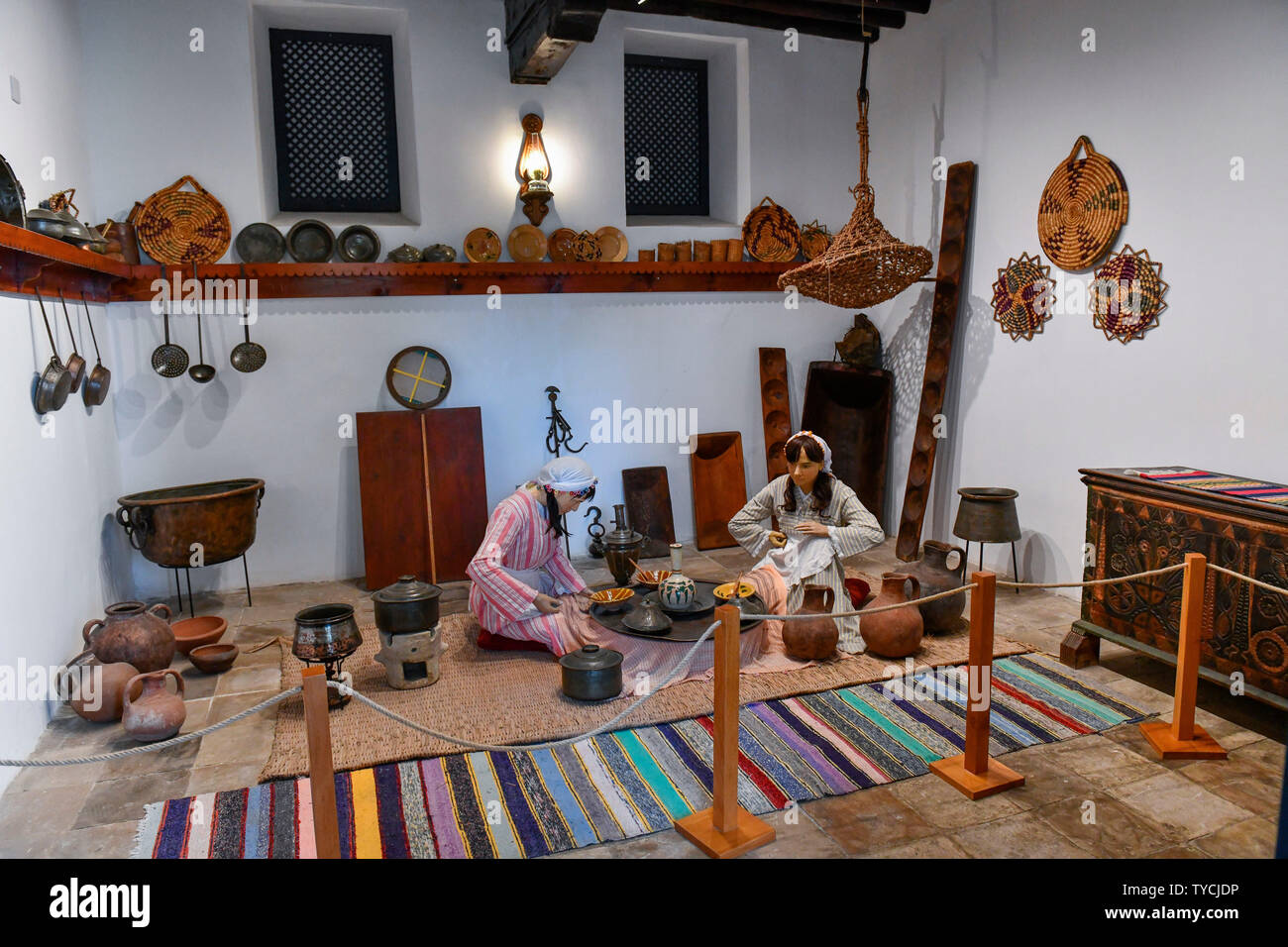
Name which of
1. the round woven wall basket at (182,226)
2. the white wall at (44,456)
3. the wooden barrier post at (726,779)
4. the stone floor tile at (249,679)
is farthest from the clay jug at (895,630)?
the round woven wall basket at (182,226)

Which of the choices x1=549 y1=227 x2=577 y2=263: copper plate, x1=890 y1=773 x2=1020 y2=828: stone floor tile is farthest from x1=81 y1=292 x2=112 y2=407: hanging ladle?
x1=890 y1=773 x2=1020 y2=828: stone floor tile

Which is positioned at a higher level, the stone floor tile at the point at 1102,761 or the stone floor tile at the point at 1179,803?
the stone floor tile at the point at 1102,761

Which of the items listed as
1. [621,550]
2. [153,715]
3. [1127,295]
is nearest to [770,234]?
[1127,295]

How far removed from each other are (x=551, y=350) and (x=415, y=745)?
374 cm

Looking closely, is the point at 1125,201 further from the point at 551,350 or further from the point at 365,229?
the point at 365,229

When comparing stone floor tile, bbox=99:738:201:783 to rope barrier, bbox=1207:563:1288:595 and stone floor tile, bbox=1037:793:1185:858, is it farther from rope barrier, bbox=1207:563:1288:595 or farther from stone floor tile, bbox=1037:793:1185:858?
rope barrier, bbox=1207:563:1288:595

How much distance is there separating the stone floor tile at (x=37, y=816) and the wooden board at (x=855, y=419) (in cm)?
572

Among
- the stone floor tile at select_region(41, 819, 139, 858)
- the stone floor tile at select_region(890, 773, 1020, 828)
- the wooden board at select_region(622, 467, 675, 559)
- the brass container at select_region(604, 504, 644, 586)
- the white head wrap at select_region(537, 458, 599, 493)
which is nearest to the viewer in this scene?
the stone floor tile at select_region(41, 819, 139, 858)

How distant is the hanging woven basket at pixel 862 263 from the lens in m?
5.75

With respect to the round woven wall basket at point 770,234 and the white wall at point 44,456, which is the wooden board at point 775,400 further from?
the white wall at point 44,456

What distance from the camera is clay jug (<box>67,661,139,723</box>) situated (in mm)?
4051

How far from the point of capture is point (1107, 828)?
315 cm

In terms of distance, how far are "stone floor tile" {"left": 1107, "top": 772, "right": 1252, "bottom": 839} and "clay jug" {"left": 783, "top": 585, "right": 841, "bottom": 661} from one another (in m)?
1.54

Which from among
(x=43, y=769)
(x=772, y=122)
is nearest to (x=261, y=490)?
(x=43, y=769)
